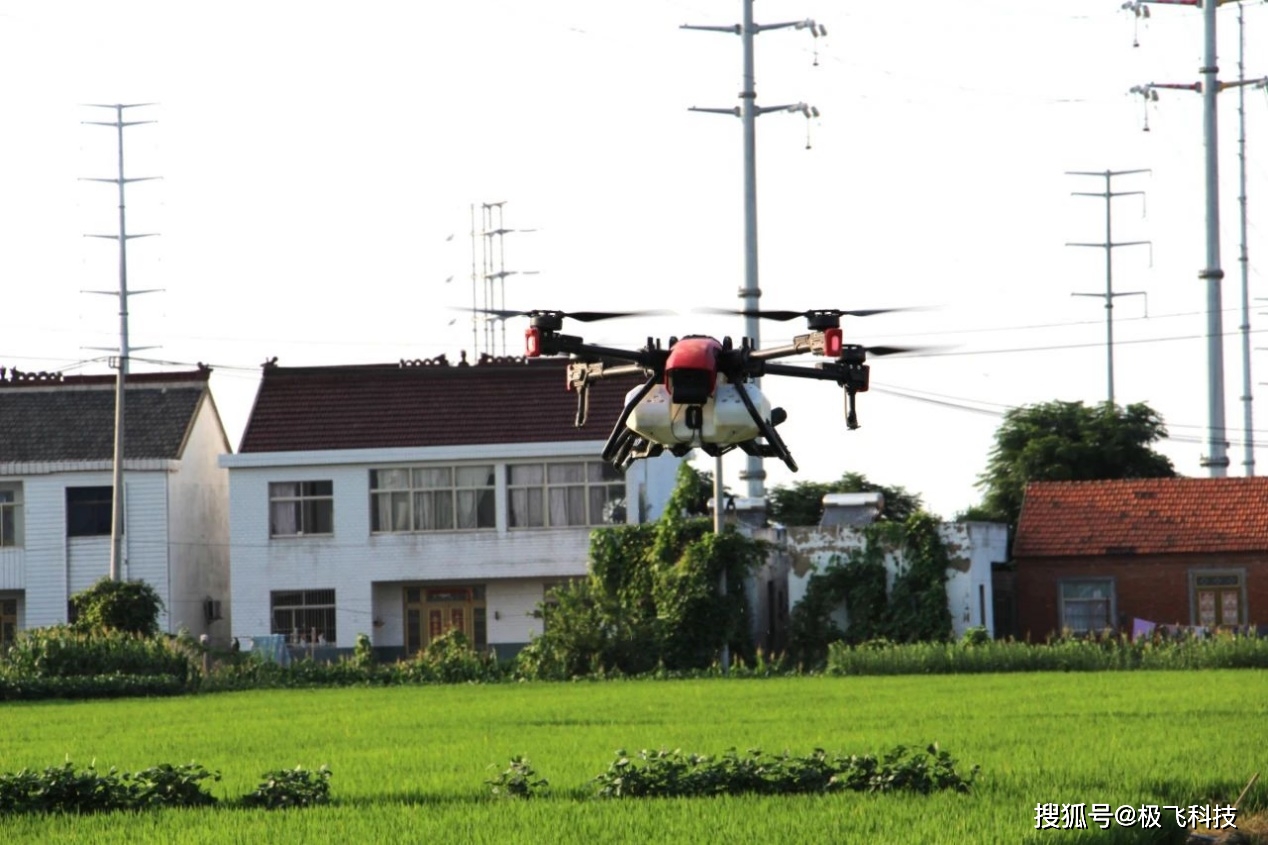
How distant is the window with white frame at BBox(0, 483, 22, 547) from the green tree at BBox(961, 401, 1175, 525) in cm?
2718

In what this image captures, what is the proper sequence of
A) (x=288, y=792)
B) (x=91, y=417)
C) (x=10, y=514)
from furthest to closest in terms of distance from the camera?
(x=91, y=417), (x=10, y=514), (x=288, y=792)

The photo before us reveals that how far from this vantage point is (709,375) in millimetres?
16000

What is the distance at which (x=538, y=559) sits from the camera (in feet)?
163

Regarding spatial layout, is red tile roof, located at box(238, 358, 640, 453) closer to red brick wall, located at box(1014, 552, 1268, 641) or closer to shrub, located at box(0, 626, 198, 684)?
red brick wall, located at box(1014, 552, 1268, 641)

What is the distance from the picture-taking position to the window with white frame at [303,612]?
50.1m

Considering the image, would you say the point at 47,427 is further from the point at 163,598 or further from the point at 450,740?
the point at 450,740

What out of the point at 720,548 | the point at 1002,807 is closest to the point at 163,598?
the point at 720,548

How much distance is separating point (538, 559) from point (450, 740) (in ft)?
80.5

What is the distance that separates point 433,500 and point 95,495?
A: 27.2 feet

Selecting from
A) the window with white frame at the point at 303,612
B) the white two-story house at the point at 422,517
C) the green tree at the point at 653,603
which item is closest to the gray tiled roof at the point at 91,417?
the white two-story house at the point at 422,517

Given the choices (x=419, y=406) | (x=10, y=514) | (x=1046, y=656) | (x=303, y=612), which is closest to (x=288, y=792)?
(x=1046, y=656)

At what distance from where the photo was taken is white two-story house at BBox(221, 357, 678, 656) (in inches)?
1962

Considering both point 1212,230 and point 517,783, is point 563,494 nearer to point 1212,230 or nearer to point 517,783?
point 1212,230

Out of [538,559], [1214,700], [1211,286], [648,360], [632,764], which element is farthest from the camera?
[538,559]
